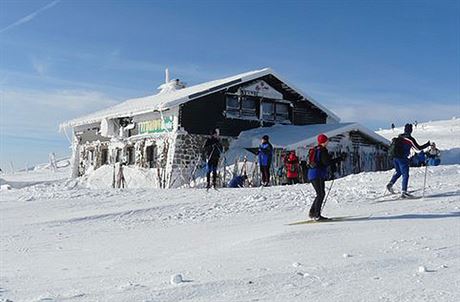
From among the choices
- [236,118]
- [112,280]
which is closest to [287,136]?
[236,118]

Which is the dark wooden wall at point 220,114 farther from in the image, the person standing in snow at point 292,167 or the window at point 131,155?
the person standing in snow at point 292,167

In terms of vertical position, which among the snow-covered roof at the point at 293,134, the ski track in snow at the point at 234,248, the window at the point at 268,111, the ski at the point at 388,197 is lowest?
the ski track in snow at the point at 234,248

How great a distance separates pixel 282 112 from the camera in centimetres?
2892

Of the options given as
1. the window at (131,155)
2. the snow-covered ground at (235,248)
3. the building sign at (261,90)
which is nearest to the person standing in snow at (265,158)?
the snow-covered ground at (235,248)

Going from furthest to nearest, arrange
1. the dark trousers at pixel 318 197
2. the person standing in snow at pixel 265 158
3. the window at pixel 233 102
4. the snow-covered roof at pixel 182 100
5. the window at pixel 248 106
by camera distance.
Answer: the window at pixel 248 106 → the window at pixel 233 102 → the snow-covered roof at pixel 182 100 → the person standing in snow at pixel 265 158 → the dark trousers at pixel 318 197

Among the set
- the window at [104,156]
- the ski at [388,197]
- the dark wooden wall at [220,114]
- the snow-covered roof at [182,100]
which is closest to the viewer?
the ski at [388,197]

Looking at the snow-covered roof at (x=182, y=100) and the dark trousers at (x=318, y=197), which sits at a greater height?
the snow-covered roof at (x=182, y=100)

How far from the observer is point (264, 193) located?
13.7 m

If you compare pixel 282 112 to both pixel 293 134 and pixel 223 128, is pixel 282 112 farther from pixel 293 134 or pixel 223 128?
pixel 223 128

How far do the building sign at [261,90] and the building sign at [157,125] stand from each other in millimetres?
4091

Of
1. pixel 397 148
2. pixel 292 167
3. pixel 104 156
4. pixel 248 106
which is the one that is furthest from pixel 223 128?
pixel 397 148

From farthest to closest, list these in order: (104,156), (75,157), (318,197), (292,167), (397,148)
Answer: (75,157) → (104,156) → (292,167) → (397,148) → (318,197)

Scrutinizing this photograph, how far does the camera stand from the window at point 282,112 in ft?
94.2

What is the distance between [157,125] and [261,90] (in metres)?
5.64
